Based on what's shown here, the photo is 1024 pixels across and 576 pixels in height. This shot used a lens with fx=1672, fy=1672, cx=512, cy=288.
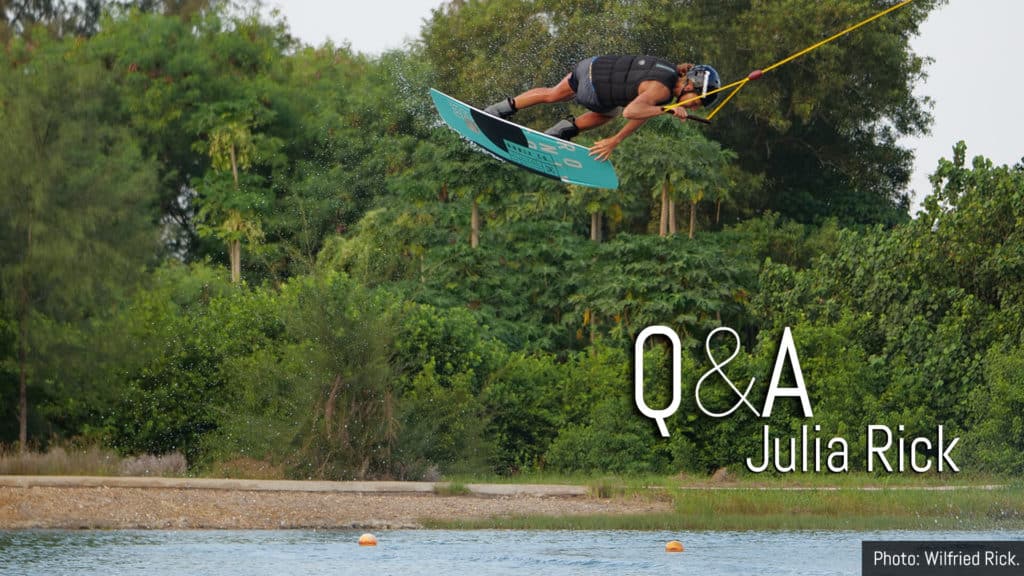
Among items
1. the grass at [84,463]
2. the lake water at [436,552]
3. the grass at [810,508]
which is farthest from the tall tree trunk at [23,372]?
the grass at [810,508]

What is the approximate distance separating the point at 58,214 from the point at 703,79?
48.5 ft

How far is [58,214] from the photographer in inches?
1112

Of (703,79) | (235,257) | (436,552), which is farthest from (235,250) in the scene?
(703,79)

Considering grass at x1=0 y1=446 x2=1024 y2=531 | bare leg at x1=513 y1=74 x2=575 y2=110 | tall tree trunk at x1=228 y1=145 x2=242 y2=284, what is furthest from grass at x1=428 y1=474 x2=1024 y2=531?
tall tree trunk at x1=228 y1=145 x2=242 y2=284

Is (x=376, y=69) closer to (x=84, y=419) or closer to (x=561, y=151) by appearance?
(x=84, y=419)

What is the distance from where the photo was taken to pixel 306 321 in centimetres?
2725

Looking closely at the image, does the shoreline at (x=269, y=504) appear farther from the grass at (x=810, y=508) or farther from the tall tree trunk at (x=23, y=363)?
the tall tree trunk at (x=23, y=363)

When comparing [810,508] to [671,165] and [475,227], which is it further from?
[475,227]

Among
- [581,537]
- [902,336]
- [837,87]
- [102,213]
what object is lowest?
[581,537]

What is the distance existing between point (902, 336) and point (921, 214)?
2543 millimetres

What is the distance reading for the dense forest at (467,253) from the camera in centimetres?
2806

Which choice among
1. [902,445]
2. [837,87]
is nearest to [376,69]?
[837,87]

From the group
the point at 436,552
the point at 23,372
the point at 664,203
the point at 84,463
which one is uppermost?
the point at 664,203

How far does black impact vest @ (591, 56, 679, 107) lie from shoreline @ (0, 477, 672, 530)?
855 cm
